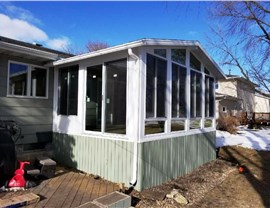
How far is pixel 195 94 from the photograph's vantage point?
24.4ft

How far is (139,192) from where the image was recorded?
4895 mm

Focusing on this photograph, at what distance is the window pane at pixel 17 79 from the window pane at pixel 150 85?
3.26 meters

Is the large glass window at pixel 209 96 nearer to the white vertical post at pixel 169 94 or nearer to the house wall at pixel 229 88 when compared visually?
the white vertical post at pixel 169 94

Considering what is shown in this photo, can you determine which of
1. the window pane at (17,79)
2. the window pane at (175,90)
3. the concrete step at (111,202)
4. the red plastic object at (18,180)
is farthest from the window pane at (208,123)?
the red plastic object at (18,180)

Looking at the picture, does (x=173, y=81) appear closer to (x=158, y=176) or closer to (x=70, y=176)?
(x=158, y=176)

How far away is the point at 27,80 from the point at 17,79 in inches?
9.6

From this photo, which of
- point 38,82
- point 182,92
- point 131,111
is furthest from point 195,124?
point 38,82

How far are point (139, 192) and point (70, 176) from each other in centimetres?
161

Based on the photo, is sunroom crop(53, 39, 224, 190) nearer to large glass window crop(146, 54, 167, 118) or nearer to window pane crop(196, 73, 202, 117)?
large glass window crop(146, 54, 167, 118)

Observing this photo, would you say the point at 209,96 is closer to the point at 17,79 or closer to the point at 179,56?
the point at 179,56

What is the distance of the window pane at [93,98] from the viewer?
18.6 ft

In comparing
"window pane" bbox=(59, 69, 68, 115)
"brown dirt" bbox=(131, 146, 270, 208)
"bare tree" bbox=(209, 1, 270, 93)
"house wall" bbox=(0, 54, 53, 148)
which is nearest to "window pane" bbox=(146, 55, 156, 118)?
"brown dirt" bbox=(131, 146, 270, 208)

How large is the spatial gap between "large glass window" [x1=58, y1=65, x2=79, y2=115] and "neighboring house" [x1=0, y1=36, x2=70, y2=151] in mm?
331

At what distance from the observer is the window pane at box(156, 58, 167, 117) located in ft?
18.4
